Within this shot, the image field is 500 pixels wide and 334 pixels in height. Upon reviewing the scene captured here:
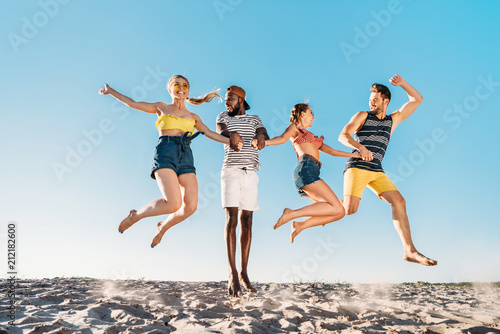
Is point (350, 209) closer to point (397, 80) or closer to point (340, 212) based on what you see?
point (340, 212)

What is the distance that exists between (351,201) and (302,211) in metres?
0.73

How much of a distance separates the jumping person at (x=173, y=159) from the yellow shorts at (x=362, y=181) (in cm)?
183

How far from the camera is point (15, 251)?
505 centimetres

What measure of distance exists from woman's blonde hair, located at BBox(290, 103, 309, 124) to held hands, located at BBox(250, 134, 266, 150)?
72 centimetres

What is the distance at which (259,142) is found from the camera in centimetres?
551

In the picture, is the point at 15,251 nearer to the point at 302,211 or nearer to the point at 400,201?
the point at 302,211

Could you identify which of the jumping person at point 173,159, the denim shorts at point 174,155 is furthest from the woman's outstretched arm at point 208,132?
the denim shorts at point 174,155

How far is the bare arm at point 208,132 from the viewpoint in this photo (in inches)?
218

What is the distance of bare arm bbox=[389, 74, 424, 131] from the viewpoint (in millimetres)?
5918

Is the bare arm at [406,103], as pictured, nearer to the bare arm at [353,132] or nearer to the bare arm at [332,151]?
the bare arm at [353,132]

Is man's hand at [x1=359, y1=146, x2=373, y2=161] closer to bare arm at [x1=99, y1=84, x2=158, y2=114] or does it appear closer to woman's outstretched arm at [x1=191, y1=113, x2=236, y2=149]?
woman's outstretched arm at [x1=191, y1=113, x2=236, y2=149]

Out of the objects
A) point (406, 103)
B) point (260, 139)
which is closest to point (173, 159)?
point (260, 139)

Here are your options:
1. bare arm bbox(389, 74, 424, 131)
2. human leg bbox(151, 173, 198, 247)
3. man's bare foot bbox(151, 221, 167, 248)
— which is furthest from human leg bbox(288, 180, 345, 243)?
man's bare foot bbox(151, 221, 167, 248)

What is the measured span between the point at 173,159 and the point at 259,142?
116cm
